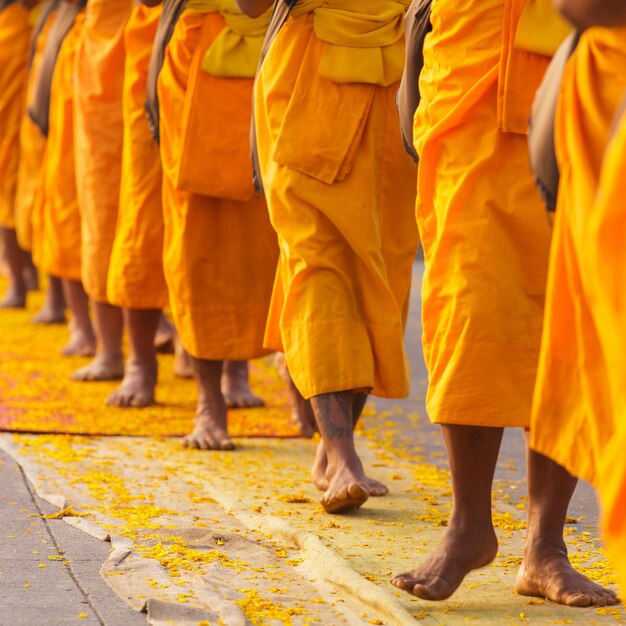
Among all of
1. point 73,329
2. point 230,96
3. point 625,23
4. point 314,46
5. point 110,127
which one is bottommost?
point 73,329

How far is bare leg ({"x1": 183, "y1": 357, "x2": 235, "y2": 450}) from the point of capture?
209 inches

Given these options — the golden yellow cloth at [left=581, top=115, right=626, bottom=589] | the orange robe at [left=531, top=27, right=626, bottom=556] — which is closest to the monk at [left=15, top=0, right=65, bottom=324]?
the orange robe at [left=531, top=27, right=626, bottom=556]

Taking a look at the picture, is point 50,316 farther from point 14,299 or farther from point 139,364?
point 139,364

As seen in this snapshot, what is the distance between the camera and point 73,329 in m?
7.69

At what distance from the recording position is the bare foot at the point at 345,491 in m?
4.18

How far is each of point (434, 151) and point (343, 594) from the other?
3.36 ft

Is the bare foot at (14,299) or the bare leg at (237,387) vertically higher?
the bare leg at (237,387)

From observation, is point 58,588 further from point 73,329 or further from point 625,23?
point 73,329

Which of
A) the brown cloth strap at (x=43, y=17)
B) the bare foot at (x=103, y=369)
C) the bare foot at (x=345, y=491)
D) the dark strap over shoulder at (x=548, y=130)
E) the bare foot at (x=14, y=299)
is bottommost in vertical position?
the bare foot at (x=14, y=299)

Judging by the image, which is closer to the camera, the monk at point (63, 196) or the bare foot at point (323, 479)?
the bare foot at point (323, 479)

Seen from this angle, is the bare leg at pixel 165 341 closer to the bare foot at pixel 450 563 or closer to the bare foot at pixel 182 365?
the bare foot at pixel 182 365

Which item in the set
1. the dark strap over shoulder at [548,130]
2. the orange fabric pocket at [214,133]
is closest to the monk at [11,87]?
the orange fabric pocket at [214,133]

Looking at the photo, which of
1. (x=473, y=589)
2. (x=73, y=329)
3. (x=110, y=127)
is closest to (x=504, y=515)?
(x=473, y=589)

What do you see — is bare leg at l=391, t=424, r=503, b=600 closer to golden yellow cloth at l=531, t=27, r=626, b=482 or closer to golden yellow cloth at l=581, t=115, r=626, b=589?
golden yellow cloth at l=531, t=27, r=626, b=482
